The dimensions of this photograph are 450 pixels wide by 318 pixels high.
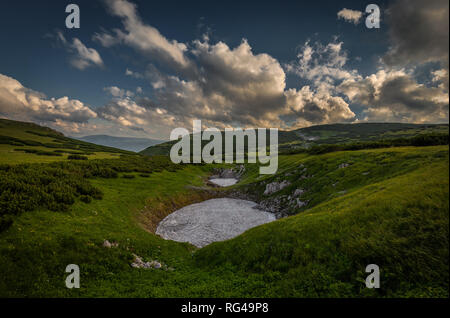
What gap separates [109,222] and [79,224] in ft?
13.7

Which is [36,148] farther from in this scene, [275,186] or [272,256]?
[272,256]

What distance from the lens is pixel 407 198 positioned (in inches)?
482

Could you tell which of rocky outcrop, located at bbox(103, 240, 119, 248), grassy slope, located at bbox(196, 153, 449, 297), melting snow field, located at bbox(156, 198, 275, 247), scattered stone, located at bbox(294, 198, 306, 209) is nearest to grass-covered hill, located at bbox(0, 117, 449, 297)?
grassy slope, located at bbox(196, 153, 449, 297)

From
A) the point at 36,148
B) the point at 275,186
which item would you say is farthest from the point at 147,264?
the point at 36,148

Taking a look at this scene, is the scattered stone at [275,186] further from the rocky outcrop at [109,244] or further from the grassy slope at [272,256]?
the rocky outcrop at [109,244]

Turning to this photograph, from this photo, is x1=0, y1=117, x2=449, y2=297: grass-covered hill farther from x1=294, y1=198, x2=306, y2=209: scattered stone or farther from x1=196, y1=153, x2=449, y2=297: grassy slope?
x1=294, y1=198, x2=306, y2=209: scattered stone

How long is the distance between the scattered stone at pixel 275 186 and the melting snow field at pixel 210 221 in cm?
569

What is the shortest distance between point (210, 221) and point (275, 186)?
908 inches

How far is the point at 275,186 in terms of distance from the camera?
50156mm
